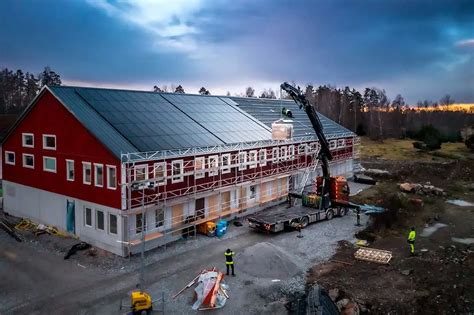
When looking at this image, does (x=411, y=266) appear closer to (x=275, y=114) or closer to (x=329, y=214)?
(x=329, y=214)

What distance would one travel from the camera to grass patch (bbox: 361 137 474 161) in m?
69.2

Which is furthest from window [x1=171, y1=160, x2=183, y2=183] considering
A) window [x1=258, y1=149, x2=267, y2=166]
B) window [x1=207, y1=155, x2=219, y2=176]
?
window [x1=258, y1=149, x2=267, y2=166]

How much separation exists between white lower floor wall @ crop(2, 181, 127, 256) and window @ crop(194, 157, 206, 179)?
21.3 feet

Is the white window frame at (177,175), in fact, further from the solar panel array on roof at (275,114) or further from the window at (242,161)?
the solar panel array on roof at (275,114)

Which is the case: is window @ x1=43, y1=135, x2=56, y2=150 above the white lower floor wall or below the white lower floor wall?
above

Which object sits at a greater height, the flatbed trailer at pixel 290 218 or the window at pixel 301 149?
the window at pixel 301 149

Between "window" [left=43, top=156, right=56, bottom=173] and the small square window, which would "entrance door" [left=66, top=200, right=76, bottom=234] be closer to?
the small square window

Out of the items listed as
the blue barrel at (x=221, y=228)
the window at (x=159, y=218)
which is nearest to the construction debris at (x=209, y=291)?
the window at (x=159, y=218)

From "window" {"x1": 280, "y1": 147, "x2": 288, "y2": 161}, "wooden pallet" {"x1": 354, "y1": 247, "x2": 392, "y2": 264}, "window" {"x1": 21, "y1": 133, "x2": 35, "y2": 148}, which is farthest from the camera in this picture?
"window" {"x1": 280, "y1": 147, "x2": 288, "y2": 161}

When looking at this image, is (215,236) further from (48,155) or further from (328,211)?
(48,155)

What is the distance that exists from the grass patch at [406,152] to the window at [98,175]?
184 ft

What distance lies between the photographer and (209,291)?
18.5m

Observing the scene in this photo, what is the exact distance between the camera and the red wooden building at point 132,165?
2433 centimetres

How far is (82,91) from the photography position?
28.7 meters
